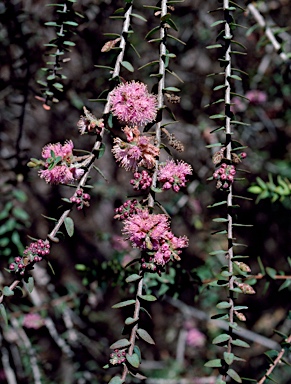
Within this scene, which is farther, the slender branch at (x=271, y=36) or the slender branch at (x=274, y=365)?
the slender branch at (x=271, y=36)

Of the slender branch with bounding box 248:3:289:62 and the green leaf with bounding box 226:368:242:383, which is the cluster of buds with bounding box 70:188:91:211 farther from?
the slender branch with bounding box 248:3:289:62

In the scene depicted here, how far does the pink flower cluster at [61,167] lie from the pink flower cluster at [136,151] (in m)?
0.08

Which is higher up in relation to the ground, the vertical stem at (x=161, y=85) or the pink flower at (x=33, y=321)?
the vertical stem at (x=161, y=85)

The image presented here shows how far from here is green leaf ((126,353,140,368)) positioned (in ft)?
2.40

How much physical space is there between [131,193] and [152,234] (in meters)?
1.59

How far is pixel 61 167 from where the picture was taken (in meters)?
0.80

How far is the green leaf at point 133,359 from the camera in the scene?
0.73 meters

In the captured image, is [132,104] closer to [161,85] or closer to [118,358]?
[161,85]

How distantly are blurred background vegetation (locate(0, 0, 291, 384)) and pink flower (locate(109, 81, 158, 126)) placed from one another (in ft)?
2.72

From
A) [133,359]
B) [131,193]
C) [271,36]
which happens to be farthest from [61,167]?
[131,193]

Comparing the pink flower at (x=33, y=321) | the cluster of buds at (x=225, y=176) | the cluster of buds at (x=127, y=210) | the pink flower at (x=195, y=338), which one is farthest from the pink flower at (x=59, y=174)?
the pink flower at (x=195, y=338)

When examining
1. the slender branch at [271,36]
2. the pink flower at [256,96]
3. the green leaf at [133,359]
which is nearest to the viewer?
the green leaf at [133,359]

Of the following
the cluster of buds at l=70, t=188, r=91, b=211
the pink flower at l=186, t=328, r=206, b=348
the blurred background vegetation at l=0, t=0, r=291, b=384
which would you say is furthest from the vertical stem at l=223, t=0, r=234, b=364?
the pink flower at l=186, t=328, r=206, b=348

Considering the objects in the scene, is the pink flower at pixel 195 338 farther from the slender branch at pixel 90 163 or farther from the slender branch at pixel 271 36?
the slender branch at pixel 90 163
